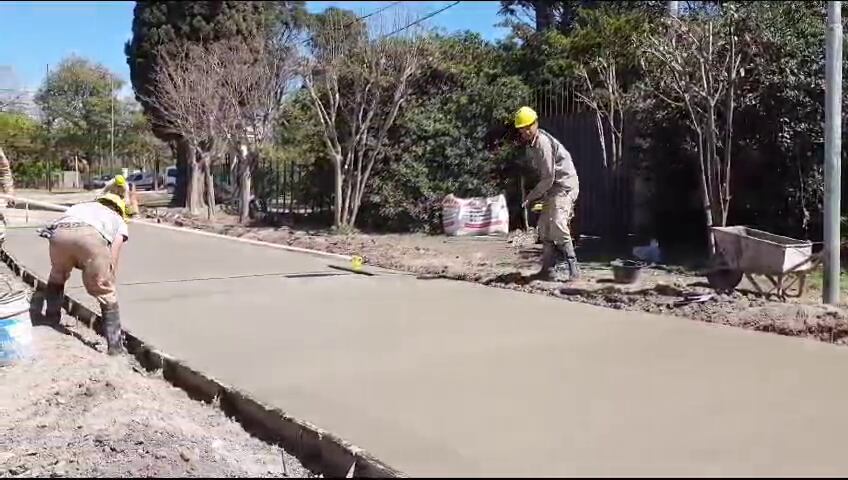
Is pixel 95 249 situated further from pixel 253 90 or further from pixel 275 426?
pixel 253 90

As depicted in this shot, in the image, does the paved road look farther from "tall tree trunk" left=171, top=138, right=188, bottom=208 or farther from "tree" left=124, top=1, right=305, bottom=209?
"tall tree trunk" left=171, top=138, right=188, bottom=208

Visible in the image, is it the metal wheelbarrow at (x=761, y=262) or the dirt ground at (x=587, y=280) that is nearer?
the dirt ground at (x=587, y=280)

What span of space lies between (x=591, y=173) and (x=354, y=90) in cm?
587

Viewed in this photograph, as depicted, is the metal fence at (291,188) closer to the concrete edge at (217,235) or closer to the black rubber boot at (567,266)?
the concrete edge at (217,235)

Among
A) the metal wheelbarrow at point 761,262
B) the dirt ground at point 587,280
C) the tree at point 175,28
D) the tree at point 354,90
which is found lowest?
the dirt ground at point 587,280

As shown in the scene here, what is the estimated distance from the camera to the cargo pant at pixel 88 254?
7.28m

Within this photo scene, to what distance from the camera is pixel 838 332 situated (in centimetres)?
688

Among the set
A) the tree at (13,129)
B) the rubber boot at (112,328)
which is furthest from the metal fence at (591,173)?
the rubber boot at (112,328)

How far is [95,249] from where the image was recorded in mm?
7297

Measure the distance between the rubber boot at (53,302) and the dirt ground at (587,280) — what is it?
189 inches

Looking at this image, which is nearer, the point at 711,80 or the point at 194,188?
the point at 711,80

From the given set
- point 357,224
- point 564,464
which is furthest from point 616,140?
point 564,464

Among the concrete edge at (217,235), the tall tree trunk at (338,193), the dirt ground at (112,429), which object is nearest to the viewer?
the dirt ground at (112,429)

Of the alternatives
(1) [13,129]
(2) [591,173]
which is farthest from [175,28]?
(1) [13,129]
